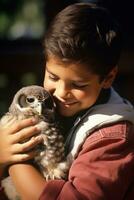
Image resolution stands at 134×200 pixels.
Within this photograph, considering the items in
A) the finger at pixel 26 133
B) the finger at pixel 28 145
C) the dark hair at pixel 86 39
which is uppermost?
the dark hair at pixel 86 39

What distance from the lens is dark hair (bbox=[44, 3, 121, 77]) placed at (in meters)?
1.53

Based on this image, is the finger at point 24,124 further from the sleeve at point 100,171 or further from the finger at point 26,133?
the sleeve at point 100,171

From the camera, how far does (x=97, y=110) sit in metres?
1.58

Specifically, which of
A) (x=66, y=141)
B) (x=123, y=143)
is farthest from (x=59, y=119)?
(x=123, y=143)

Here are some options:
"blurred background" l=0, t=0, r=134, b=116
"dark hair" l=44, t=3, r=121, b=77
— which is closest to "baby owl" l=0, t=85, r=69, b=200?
"dark hair" l=44, t=3, r=121, b=77

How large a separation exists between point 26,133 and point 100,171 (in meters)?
0.22

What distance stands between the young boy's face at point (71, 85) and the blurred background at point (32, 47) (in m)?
2.03

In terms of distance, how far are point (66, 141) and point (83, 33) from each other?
30 cm

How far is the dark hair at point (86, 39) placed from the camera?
5.02ft

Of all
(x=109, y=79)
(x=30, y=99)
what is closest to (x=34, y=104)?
(x=30, y=99)

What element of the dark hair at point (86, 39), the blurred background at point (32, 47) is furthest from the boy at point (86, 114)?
the blurred background at point (32, 47)

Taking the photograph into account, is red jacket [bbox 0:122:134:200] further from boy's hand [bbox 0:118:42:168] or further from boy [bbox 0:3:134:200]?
boy's hand [bbox 0:118:42:168]

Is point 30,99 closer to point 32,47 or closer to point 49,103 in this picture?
point 49,103

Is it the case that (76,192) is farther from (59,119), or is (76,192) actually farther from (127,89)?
(127,89)
